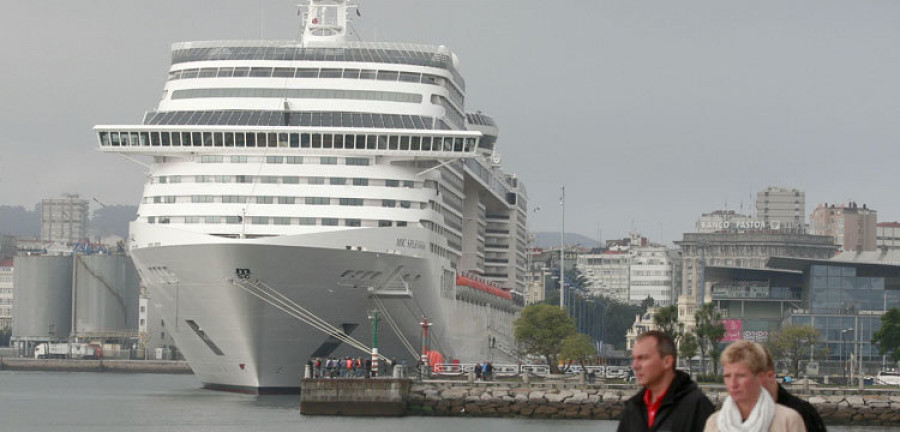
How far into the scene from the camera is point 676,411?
10.8 meters

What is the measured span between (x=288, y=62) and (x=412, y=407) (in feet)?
52.9

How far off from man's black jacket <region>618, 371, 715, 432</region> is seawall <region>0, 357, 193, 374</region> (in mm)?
153256

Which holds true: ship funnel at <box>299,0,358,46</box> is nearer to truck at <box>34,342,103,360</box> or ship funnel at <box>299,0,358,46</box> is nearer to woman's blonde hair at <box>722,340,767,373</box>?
woman's blonde hair at <box>722,340,767,373</box>

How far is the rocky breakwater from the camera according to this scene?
58.3 meters

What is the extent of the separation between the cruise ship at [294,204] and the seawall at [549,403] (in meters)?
2.46

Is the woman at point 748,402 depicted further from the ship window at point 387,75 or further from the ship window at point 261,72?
the ship window at point 387,75

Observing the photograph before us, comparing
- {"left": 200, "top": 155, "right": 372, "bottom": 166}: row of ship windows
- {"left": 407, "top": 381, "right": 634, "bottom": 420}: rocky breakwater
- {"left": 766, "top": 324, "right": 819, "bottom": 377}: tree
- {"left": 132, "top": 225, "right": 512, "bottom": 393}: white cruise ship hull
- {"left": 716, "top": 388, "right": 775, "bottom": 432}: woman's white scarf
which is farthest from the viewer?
{"left": 766, "top": 324, "right": 819, "bottom": 377}: tree

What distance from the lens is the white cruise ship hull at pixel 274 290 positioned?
59844 mm

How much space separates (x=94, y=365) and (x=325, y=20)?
101886 mm

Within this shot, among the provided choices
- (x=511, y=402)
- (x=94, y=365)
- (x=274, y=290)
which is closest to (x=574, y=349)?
(x=511, y=402)

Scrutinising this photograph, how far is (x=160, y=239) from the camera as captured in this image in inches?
2415

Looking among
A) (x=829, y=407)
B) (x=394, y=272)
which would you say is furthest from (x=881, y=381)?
(x=394, y=272)

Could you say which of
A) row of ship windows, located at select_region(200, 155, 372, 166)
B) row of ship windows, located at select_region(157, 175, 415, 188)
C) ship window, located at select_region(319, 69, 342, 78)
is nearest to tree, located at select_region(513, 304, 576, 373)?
ship window, located at select_region(319, 69, 342, 78)

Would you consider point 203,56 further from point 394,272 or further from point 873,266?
point 873,266
